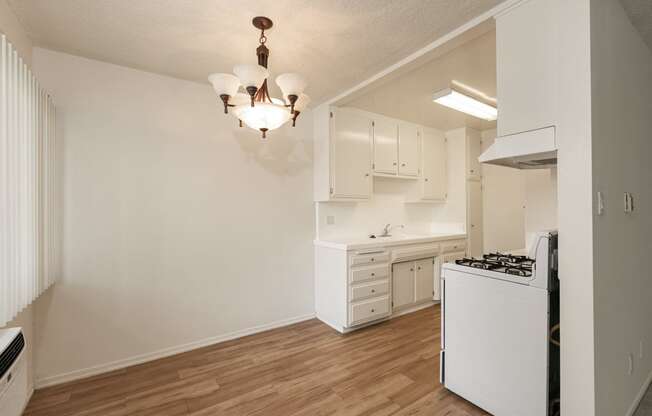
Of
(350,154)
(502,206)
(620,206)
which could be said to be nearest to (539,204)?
(620,206)

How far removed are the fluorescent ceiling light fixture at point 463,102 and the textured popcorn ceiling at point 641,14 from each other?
1058 mm

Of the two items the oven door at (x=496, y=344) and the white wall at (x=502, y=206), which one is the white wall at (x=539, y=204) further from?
the white wall at (x=502, y=206)

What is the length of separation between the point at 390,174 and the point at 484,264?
2.06 m

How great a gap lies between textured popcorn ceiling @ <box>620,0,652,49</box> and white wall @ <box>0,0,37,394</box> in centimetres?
363

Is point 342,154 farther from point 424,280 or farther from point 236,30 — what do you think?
point 424,280

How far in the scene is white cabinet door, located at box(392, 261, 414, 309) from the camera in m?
3.47

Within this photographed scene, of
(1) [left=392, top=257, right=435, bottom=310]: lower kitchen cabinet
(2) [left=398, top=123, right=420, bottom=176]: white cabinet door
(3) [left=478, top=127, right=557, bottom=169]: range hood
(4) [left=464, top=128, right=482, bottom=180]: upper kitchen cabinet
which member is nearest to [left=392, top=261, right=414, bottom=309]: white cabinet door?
(1) [left=392, top=257, right=435, bottom=310]: lower kitchen cabinet

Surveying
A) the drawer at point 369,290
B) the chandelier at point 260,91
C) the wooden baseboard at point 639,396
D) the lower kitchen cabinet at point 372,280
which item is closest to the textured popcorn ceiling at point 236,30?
the chandelier at point 260,91

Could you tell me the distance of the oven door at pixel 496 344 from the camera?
1.57 m

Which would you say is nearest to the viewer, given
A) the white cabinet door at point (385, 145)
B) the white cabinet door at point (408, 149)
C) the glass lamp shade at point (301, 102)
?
the glass lamp shade at point (301, 102)

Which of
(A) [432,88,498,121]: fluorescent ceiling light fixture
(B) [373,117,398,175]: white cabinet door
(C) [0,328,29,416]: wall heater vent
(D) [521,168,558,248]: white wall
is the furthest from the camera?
(B) [373,117,398,175]: white cabinet door

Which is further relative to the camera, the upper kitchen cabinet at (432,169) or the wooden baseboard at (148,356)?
the upper kitchen cabinet at (432,169)

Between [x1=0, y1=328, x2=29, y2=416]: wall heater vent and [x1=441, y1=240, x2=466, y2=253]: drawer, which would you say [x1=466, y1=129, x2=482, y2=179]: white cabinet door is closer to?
[x1=441, y1=240, x2=466, y2=253]: drawer

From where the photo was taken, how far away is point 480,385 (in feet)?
6.08
